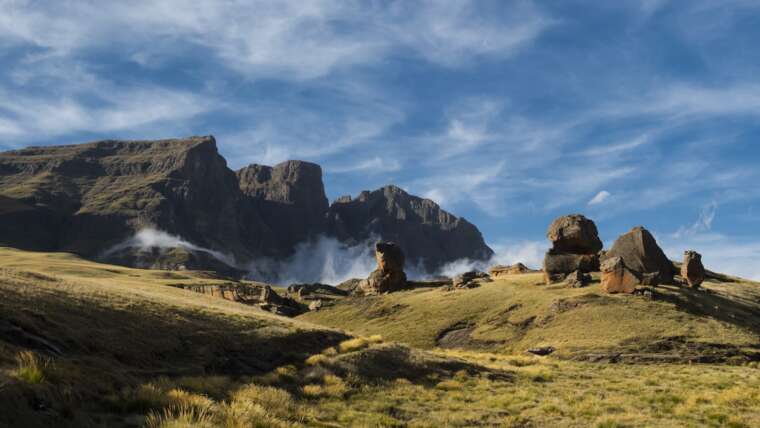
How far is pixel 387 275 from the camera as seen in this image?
4469 inches

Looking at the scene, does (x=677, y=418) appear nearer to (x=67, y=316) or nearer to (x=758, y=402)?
(x=758, y=402)

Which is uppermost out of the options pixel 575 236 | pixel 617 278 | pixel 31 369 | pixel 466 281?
pixel 575 236

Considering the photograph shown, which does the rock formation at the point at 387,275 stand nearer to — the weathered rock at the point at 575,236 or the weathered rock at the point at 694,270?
the weathered rock at the point at 575,236

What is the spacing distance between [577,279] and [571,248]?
11080 millimetres

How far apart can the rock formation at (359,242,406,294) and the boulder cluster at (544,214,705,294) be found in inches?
1386

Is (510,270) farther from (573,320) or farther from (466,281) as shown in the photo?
(573,320)

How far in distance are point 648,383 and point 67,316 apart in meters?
31.8

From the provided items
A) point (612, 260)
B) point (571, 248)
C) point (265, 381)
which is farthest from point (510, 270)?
point (265, 381)

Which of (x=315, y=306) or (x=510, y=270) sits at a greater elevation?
(x=510, y=270)

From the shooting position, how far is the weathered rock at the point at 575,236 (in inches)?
3396

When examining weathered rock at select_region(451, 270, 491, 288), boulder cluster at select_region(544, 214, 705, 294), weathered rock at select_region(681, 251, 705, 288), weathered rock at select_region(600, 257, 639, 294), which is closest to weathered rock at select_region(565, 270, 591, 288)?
boulder cluster at select_region(544, 214, 705, 294)

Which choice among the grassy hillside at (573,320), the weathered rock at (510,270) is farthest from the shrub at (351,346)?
the weathered rock at (510,270)

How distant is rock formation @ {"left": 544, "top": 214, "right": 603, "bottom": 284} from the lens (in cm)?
8388

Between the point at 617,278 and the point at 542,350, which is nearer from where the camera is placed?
the point at 542,350
